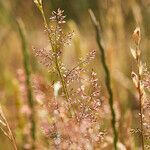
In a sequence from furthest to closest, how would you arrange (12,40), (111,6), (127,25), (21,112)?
1. (127,25)
2. (12,40)
3. (111,6)
4. (21,112)

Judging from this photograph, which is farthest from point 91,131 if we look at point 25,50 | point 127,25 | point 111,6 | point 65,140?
point 127,25

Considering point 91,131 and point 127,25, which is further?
point 127,25

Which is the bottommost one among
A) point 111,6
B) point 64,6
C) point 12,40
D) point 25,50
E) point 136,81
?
point 136,81

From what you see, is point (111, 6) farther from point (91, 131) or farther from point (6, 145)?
point (91, 131)

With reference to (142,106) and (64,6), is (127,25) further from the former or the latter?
(142,106)

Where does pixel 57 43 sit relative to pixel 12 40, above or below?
below

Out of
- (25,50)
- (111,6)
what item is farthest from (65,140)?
(111,6)

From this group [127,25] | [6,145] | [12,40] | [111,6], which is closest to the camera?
[111,6]

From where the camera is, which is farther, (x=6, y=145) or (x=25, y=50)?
(x=6, y=145)

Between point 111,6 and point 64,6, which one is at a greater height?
point 64,6
